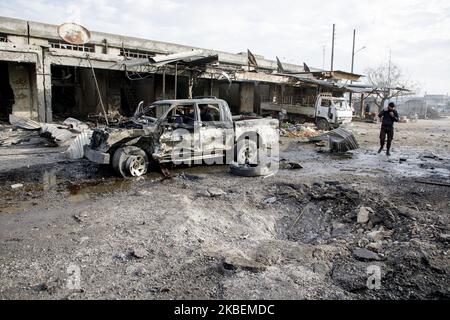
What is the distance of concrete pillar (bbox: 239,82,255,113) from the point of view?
23531 mm

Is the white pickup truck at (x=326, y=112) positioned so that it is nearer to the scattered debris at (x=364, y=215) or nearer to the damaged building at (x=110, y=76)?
the damaged building at (x=110, y=76)

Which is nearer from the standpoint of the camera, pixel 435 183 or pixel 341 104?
pixel 435 183

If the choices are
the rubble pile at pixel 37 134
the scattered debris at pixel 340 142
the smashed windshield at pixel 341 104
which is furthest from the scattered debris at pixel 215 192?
the smashed windshield at pixel 341 104

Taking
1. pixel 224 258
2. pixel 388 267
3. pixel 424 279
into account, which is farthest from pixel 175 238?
pixel 424 279

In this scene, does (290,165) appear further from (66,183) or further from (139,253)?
(139,253)

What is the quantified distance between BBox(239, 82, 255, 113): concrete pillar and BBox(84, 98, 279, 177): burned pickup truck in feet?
47.7

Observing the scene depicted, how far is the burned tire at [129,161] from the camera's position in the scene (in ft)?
24.1

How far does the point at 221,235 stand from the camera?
4.51 metres

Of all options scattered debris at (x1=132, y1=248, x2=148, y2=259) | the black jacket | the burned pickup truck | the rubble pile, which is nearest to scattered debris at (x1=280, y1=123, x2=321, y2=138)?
the black jacket

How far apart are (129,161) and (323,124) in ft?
49.6

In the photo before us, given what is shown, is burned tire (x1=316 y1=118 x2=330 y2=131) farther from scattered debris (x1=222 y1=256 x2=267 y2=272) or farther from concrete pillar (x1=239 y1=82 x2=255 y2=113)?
scattered debris (x1=222 y1=256 x2=267 y2=272)

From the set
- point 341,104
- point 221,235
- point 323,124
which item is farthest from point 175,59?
point 341,104

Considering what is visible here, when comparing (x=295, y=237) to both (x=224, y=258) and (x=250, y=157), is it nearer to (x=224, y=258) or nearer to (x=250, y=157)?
(x=224, y=258)
